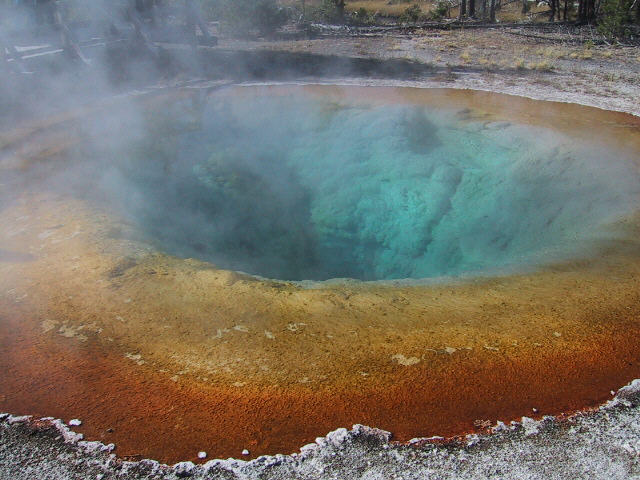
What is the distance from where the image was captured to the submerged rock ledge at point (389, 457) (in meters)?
2.23

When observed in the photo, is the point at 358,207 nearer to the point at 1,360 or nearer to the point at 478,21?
the point at 1,360

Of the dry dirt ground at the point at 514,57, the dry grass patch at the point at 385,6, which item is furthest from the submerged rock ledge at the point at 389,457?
the dry grass patch at the point at 385,6

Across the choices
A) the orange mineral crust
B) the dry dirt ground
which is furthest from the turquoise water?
the dry dirt ground

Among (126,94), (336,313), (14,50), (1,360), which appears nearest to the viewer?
(1,360)

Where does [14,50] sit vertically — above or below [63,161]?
above

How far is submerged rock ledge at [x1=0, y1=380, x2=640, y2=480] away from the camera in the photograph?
7.32 feet

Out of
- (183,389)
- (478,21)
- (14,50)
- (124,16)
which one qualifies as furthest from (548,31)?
(183,389)

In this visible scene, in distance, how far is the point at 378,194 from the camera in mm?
6117

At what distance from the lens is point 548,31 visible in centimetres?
1352

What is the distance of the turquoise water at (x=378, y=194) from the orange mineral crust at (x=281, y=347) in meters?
0.61

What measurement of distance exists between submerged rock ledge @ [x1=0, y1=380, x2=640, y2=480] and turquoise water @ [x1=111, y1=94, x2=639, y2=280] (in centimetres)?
170

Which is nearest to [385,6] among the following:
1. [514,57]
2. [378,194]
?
[514,57]

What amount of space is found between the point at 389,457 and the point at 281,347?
3.09ft

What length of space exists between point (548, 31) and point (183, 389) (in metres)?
13.9
